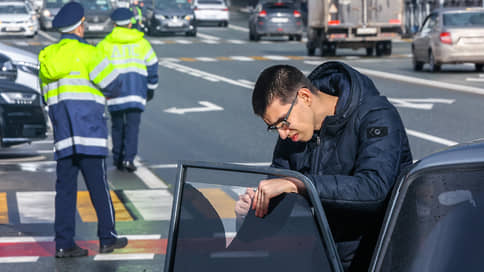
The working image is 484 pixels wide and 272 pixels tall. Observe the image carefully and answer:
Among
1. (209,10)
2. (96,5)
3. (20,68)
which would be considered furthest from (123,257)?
(209,10)

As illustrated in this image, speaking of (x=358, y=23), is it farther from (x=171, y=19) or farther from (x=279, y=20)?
(x=171, y=19)

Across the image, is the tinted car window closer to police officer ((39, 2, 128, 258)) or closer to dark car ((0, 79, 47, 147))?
police officer ((39, 2, 128, 258))

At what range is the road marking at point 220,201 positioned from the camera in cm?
360

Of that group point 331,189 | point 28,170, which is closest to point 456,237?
point 331,189

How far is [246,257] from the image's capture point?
11.5 feet

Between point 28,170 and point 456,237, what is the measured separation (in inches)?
397

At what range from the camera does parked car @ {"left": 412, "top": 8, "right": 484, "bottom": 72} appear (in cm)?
2608

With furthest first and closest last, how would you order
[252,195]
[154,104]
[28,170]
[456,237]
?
[154,104] → [28,170] → [252,195] → [456,237]

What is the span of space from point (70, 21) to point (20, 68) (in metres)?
5.02

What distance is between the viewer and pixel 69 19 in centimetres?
808

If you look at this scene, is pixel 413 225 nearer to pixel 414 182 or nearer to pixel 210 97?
pixel 414 182

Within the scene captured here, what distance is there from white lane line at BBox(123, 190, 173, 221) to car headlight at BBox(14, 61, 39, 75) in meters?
2.69

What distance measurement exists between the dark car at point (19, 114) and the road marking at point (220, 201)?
9195 mm

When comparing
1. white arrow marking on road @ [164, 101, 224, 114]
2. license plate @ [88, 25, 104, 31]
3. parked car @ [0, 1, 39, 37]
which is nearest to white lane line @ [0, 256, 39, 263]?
white arrow marking on road @ [164, 101, 224, 114]
